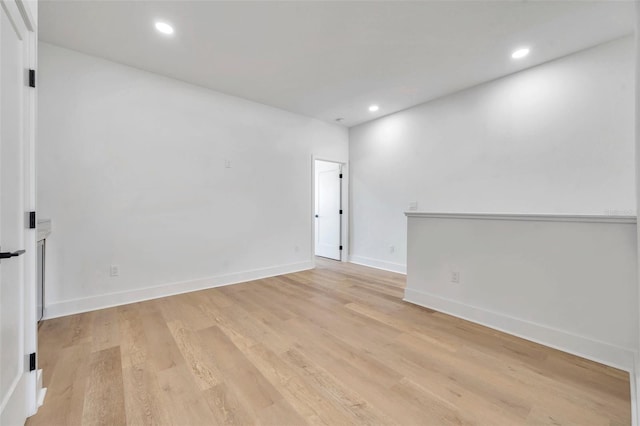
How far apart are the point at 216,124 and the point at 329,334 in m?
3.15

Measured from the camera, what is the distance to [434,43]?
2.73 m

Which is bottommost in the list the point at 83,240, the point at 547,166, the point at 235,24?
the point at 83,240

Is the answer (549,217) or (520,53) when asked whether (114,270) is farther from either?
(520,53)

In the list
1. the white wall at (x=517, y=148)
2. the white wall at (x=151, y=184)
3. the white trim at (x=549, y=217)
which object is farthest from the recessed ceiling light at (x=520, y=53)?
the white wall at (x=151, y=184)

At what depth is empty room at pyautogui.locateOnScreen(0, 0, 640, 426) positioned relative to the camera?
4.90 feet

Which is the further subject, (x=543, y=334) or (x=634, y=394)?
(x=543, y=334)

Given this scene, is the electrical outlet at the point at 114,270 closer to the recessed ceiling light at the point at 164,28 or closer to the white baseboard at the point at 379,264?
the recessed ceiling light at the point at 164,28

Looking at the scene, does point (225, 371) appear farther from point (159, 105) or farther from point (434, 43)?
point (434, 43)

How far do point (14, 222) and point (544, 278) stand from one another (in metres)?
3.50

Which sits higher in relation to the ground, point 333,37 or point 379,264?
point 333,37

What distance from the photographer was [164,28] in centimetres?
251

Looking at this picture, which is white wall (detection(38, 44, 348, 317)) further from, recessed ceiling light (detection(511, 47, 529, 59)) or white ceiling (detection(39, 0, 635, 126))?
recessed ceiling light (detection(511, 47, 529, 59))

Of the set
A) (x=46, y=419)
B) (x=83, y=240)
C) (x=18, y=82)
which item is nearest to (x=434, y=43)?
(x=18, y=82)

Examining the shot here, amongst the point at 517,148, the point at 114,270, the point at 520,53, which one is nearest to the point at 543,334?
the point at 517,148
